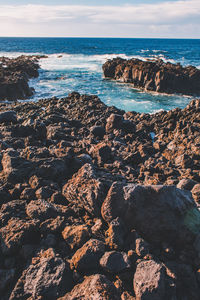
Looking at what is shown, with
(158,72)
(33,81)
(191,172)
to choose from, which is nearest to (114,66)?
(158,72)

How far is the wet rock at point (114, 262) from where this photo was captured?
3764 mm

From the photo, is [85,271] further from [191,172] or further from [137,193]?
[191,172]

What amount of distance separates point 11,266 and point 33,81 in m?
35.3

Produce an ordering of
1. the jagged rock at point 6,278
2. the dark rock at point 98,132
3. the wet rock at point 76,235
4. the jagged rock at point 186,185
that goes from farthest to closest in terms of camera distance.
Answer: the dark rock at point 98,132 → the jagged rock at point 186,185 → the wet rock at point 76,235 → the jagged rock at point 6,278

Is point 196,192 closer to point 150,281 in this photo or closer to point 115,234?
point 115,234

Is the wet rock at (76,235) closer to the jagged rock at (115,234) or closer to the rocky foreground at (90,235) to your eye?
the rocky foreground at (90,235)

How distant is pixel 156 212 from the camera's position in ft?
14.7

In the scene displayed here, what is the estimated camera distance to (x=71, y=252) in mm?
4277

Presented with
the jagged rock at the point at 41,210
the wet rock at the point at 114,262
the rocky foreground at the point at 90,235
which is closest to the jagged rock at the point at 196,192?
the rocky foreground at the point at 90,235

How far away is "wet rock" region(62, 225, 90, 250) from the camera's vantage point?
4285 millimetres

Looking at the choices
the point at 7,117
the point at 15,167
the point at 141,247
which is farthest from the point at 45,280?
the point at 7,117

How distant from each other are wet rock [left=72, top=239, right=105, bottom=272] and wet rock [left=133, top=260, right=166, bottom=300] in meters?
0.72

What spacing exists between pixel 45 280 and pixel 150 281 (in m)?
1.73

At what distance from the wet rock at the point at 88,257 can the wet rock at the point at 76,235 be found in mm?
284
